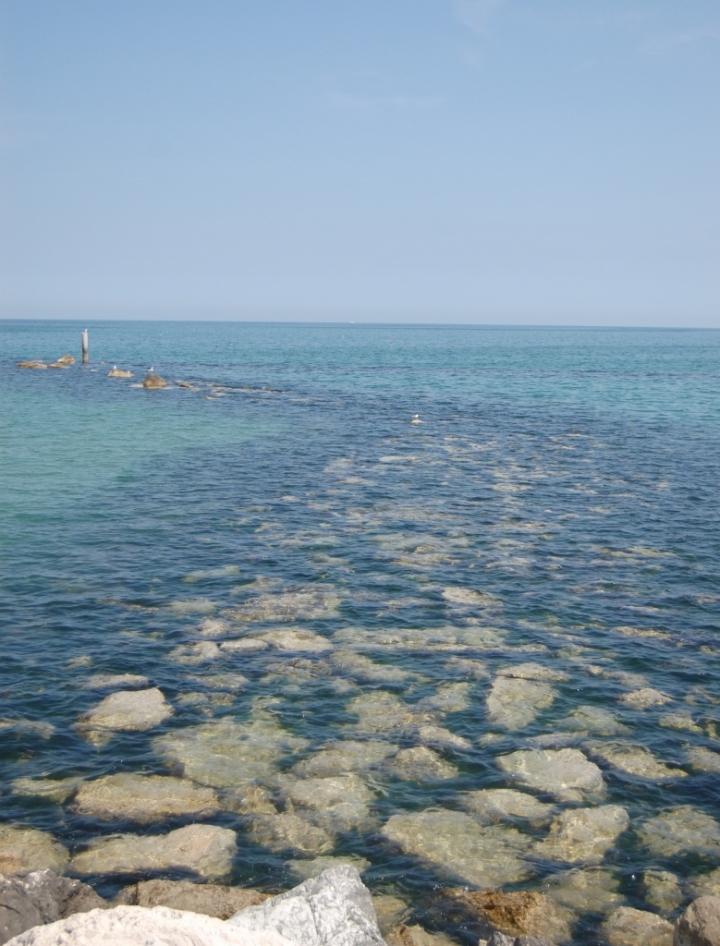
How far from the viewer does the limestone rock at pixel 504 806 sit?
45.8 feet

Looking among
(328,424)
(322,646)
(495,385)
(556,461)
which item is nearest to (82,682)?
(322,646)

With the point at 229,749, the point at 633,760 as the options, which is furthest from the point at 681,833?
the point at 229,749

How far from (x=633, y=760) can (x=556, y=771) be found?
1.59 meters

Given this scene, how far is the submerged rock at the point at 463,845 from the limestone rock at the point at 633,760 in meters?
3.02

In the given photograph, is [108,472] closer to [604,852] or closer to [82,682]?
[82,682]

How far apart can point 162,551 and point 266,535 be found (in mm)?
3767

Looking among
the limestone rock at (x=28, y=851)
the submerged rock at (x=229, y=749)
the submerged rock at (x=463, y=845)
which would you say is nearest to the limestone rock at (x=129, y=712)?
the submerged rock at (x=229, y=749)

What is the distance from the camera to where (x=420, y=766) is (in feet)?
50.3

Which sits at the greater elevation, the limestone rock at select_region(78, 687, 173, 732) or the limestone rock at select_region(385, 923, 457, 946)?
the limestone rock at select_region(78, 687, 173, 732)

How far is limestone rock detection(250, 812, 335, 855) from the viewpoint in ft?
43.0

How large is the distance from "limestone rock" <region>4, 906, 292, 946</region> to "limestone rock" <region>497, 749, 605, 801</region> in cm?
658

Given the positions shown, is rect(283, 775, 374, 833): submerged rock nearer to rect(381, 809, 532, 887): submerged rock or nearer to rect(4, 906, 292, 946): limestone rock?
rect(381, 809, 532, 887): submerged rock

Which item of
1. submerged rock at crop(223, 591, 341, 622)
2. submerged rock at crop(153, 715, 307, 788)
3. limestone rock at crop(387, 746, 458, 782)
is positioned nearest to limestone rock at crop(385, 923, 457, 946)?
limestone rock at crop(387, 746, 458, 782)

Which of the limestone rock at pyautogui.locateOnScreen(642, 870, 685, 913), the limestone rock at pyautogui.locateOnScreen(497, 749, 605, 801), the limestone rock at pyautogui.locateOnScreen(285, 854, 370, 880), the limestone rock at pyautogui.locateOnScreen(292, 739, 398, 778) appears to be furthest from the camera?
the limestone rock at pyautogui.locateOnScreen(292, 739, 398, 778)
